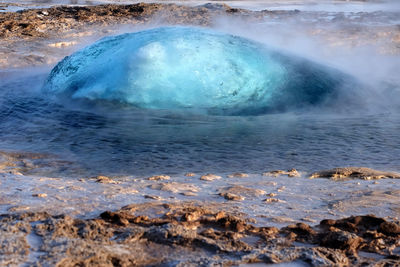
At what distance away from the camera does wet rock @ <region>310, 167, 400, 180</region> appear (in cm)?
308

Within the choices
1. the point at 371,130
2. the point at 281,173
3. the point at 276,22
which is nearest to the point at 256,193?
the point at 281,173

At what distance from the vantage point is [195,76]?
4492 mm

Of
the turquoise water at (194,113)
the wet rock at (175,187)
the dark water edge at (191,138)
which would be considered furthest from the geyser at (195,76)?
the wet rock at (175,187)

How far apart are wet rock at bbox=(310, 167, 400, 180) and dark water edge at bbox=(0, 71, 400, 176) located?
0.15 metres

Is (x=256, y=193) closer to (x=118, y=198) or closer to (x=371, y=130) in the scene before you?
(x=118, y=198)

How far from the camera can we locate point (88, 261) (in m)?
1.85

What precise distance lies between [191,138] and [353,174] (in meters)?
1.21

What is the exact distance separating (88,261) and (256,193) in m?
1.10

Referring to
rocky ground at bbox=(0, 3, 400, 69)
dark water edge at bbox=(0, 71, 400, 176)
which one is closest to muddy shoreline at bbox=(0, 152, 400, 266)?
dark water edge at bbox=(0, 71, 400, 176)

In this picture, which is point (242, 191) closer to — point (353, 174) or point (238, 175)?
point (238, 175)

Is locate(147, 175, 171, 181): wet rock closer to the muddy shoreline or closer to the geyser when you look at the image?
the muddy shoreline

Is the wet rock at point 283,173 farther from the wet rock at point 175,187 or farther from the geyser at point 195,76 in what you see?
the geyser at point 195,76

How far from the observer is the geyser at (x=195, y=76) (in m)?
4.48


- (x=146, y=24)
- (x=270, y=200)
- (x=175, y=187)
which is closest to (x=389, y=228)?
(x=270, y=200)
